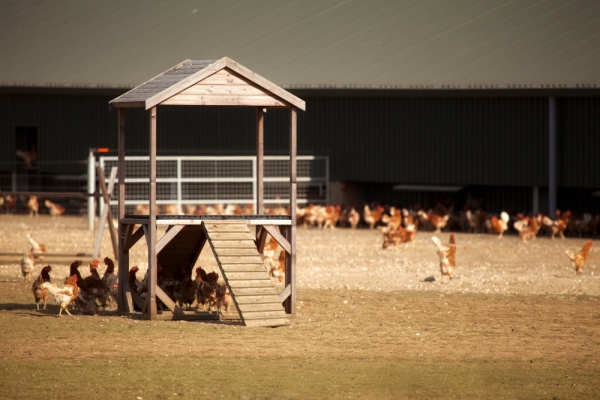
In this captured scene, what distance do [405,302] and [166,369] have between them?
6722 millimetres

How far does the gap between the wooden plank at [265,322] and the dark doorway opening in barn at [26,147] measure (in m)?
27.9

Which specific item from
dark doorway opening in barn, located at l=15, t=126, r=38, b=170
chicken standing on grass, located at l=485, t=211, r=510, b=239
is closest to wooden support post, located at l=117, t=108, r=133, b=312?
chicken standing on grass, located at l=485, t=211, r=510, b=239

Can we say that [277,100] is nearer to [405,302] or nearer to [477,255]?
[405,302]

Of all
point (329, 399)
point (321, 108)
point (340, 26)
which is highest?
point (340, 26)

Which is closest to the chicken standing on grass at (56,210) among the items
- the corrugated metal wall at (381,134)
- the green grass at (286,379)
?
the corrugated metal wall at (381,134)

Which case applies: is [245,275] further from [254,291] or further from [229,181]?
[229,181]

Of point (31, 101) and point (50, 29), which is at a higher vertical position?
point (50, 29)

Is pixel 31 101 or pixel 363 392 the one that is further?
pixel 31 101

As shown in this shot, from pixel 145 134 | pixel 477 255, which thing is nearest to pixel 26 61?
pixel 145 134

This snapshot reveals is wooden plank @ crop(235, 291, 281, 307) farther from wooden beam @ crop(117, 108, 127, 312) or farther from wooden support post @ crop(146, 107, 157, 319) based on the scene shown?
wooden beam @ crop(117, 108, 127, 312)

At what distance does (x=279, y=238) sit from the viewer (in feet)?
50.2

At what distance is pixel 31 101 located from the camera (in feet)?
130

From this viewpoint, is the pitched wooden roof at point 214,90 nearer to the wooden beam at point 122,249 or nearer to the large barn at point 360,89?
the wooden beam at point 122,249

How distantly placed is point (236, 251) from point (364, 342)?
9.12 ft
